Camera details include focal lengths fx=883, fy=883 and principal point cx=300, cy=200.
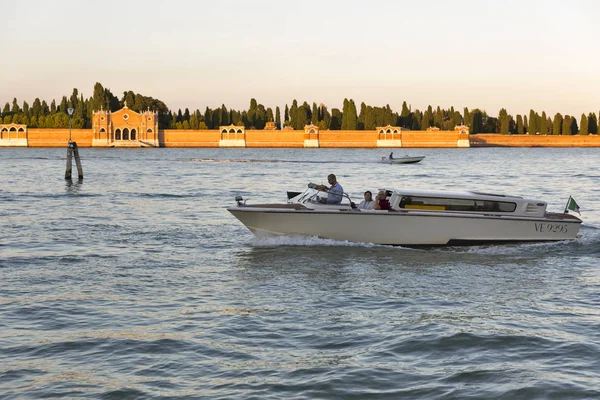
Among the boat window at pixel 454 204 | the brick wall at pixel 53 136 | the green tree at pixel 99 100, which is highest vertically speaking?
the green tree at pixel 99 100

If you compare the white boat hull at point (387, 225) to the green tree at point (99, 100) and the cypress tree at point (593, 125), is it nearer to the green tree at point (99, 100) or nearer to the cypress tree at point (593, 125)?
the green tree at point (99, 100)

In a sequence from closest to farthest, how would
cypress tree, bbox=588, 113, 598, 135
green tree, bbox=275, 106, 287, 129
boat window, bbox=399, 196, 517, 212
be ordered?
boat window, bbox=399, 196, 517, 212 → green tree, bbox=275, 106, 287, 129 → cypress tree, bbox=588, 113, 598, 135

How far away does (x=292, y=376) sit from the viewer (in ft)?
25.3

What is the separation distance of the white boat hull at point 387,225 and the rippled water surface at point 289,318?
0.20 meters

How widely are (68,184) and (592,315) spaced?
97.8ft

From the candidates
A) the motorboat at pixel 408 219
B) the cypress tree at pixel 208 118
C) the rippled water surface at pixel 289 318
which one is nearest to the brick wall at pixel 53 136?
the cypress tree at pixel 208 118

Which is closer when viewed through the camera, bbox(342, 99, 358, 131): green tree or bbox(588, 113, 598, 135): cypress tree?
bbox(342, 99, 358, 131): green tree

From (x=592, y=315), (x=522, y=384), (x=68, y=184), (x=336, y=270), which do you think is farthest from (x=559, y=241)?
(x=68, y=184)

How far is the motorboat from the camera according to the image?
14.8 m

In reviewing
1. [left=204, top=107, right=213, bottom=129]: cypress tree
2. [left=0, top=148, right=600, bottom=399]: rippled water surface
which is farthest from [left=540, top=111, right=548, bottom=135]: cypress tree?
[left=0, top=148, right=600, bottom=399]: rippled water surface

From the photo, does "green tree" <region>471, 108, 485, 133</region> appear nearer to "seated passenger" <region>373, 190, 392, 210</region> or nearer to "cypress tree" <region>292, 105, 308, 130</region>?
"cypress tree" <region>292, 105, 308, 130</region>

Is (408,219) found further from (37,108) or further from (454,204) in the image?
(37,108)

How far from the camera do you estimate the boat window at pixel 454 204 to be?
588 inches

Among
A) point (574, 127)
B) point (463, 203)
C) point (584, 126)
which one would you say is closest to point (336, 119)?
point (574, 127)
